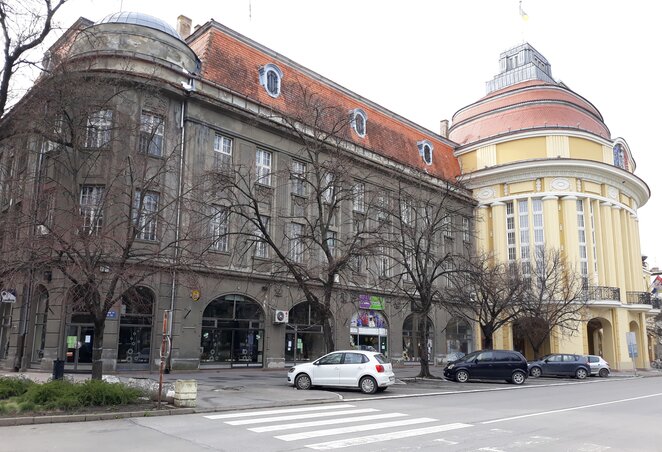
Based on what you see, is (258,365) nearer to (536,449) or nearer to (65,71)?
(65,71)

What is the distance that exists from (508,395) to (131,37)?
2287cm

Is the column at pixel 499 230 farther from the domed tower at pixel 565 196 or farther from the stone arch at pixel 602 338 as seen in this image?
the stone arch at pixel 602 338

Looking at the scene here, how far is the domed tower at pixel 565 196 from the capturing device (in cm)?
4531

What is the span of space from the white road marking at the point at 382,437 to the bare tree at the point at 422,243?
1208 centimetres

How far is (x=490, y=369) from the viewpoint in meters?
25.9

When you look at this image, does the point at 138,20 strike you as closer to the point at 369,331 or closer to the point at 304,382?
the point at 304,382

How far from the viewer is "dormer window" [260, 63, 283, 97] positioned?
103 ft

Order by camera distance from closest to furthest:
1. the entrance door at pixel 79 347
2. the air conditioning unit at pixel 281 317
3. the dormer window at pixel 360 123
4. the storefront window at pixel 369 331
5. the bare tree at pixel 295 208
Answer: the entrance door at pixel 79 347
the bare tree at pixel 295 208
the air conditioning unit at pixel 281 317
the storefront window at pixel 369 331
the dormer window at pixel 360 123

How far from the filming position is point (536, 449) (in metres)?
9.30

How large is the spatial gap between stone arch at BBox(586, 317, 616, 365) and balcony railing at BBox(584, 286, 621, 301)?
6.44 feet

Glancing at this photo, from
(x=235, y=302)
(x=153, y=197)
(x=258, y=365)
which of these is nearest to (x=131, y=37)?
(x=153, y=197)

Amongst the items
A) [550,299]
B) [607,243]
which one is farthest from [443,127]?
[550,299]

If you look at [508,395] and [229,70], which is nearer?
[508,395]

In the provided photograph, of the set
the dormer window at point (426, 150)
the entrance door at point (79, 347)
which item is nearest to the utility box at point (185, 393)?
the entrance door at point (79, 347)
